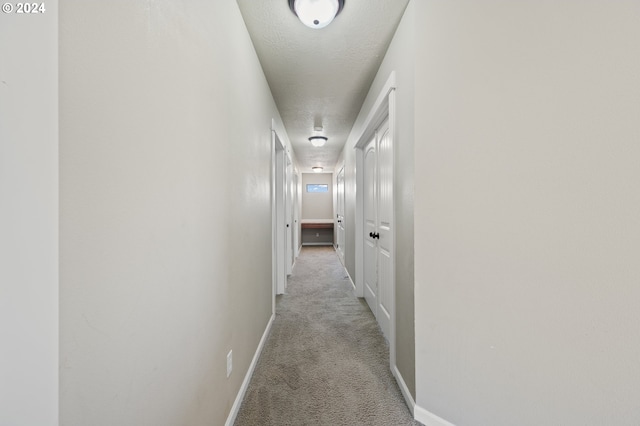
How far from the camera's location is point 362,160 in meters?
3.45

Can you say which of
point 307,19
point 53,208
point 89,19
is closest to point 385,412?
point 53,208

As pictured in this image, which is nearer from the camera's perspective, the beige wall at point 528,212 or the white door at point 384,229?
the beige wall at point 528,212

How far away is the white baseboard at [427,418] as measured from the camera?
139 centimetres

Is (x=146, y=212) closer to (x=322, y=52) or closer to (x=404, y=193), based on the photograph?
(x=404, y=193)

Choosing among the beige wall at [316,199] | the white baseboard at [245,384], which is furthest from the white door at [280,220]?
the beige wall at [316,199]

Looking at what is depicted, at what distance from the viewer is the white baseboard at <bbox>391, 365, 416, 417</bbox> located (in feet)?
4.97

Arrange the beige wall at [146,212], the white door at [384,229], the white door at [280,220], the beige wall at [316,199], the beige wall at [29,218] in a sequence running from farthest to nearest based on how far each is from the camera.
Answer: the beige wall at [316,199] < the white door at [280,220] < the white door at [384,229] < the beige wall at [146,212] < the beige wall at [29,218]

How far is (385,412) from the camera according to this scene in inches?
60.7

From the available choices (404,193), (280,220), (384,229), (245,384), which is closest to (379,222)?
(384,229)

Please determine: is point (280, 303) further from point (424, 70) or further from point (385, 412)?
point (424, 70)

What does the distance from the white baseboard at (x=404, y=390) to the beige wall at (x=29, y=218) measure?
5.33ft

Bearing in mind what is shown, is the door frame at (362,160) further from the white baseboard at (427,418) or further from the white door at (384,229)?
the white baseboard at (427,418)

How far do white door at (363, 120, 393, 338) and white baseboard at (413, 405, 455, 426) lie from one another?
2.47ft

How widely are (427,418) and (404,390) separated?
0.23 m
